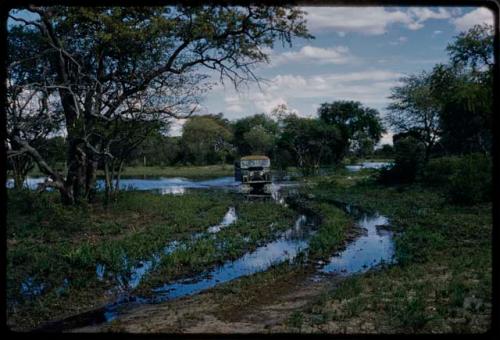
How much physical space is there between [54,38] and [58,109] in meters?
6.13

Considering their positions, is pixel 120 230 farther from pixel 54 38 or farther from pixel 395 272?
pixel 395 272

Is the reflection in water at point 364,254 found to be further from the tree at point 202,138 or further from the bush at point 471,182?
the tree at point 202,138

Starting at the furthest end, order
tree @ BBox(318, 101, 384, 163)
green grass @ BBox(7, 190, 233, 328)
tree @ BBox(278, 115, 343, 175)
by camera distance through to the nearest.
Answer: tree @ BBox(278, 115, 343, 175), tree @ BBox(318, 101, 384, 163), green grass @ BBox(7, 190, 233, 328)

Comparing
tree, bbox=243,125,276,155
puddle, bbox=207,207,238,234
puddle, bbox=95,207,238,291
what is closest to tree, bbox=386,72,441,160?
tree, bbox=243,125,276,155

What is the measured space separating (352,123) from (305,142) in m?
8.35

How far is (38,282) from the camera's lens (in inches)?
324

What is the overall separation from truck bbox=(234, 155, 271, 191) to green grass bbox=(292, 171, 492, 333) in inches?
593

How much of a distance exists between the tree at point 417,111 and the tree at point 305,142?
17.9 feet

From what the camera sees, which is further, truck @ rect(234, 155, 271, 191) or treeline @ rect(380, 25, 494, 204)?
truck @ rect(234, 155, 271, 191)

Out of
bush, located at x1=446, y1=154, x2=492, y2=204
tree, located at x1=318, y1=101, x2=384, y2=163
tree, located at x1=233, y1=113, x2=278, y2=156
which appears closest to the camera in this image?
bush, located at x1=446, y1=154, x2=492, y2=204

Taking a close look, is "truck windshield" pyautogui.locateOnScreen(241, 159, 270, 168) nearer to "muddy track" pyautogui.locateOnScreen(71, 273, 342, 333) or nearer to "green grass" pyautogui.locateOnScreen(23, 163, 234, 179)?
"green grass" pyautogui.locateOnScreen(23, 163, 234, 179)

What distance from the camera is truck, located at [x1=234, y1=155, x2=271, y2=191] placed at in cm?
2945

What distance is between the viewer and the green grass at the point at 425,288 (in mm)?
5785

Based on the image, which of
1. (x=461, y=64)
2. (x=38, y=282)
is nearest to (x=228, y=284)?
(x=38, y=282)
